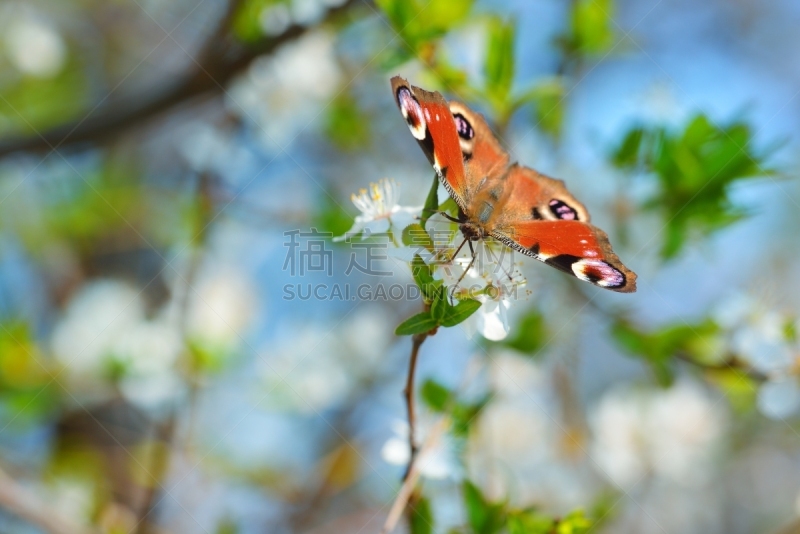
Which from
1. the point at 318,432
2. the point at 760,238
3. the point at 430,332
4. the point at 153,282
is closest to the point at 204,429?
the point at 318,432

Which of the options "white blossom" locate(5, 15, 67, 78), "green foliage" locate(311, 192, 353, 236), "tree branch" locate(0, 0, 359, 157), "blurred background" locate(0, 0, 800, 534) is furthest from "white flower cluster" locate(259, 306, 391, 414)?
"white blossom" locate(5, 15, 67, 78)

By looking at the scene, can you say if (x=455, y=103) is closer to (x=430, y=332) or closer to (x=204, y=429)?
(x=430, y=332)

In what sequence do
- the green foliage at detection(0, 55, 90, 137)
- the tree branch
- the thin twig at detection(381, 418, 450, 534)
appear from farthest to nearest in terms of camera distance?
the green foliage at detection(0, 55, 90, 137), the tree branch, the thin twig at detection(381, 418, 450, 534)

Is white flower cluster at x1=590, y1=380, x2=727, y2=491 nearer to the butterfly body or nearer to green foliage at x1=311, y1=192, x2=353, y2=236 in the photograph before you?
green foliage at x1=311, y1=192, x2=353, y2=236

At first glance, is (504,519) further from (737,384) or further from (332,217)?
(332,217)

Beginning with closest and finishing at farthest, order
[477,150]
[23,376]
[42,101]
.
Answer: [477,150] < [23,376] < [42,101]

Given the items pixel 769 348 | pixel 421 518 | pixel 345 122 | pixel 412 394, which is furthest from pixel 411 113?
pixel 345 122

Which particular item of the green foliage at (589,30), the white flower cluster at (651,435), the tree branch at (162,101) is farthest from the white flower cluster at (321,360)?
the green foliage at (589,30)
